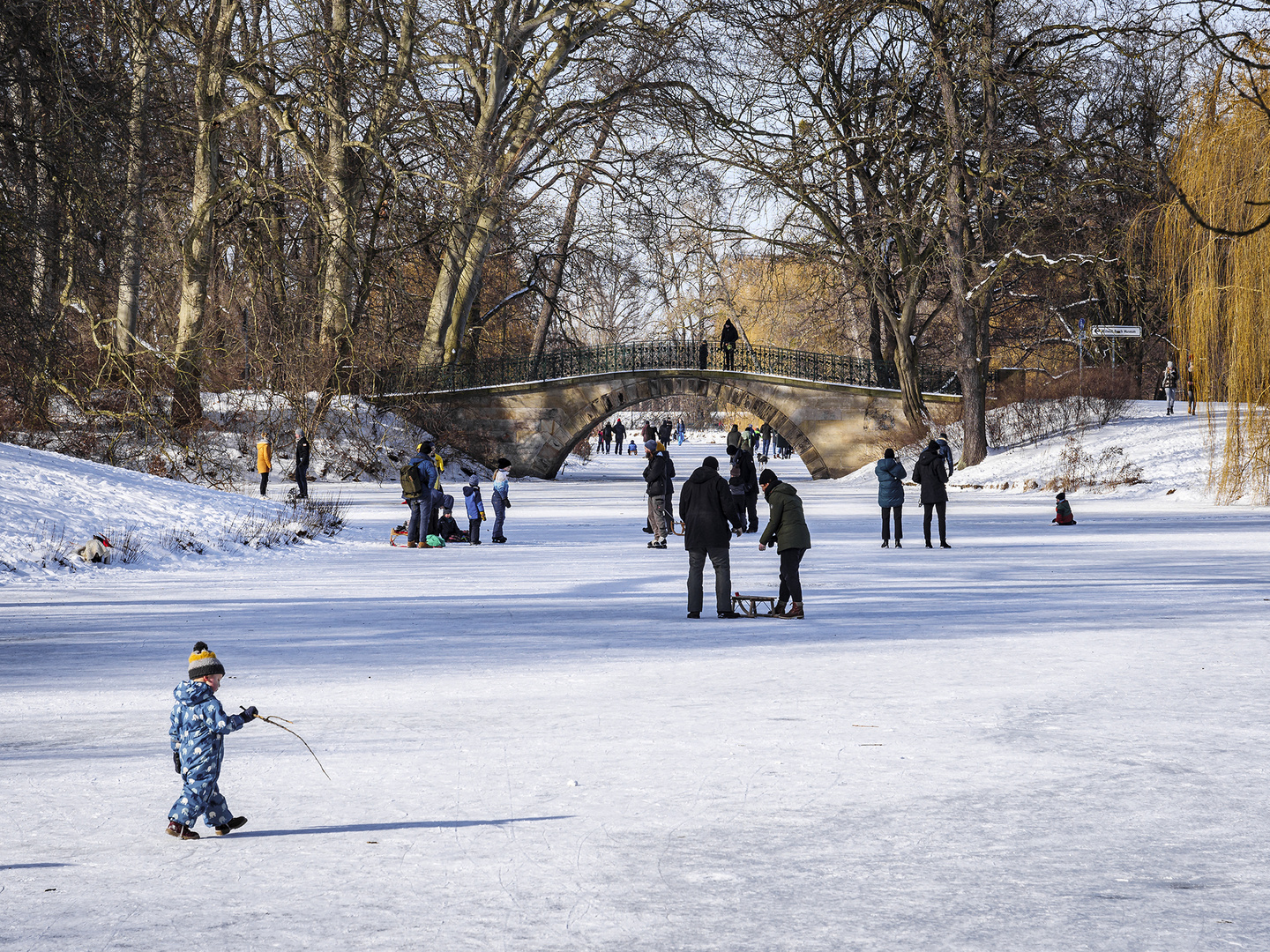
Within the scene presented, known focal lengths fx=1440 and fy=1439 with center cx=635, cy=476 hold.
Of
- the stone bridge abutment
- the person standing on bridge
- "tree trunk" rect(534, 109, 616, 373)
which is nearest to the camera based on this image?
"tree trunk" rect(534, 109, 616, 373)

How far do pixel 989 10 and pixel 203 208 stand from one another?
19.2 m

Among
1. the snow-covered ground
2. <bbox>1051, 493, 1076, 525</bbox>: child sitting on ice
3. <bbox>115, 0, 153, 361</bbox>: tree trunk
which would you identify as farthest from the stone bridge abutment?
the snow-covered ground

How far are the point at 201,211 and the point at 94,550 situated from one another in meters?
17.6

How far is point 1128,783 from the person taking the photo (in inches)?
253

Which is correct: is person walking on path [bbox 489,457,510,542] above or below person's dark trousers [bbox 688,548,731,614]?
above

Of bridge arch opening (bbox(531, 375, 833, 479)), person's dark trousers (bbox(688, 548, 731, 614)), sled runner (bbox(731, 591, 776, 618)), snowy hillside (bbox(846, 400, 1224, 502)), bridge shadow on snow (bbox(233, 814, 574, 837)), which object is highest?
bridge arch opening (bbox(531, 375, 833, 479))

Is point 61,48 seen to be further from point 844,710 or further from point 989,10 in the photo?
point 989,10

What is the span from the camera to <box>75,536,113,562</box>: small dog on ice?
1617 centimetres

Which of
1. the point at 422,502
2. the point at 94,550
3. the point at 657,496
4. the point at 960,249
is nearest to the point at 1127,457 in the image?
the point at 960,249

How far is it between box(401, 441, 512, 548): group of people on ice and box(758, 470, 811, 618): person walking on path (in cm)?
844

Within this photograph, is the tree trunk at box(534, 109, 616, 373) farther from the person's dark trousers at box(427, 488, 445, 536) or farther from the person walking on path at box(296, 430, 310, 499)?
the person's dark trousers at box(427, 488, 445, 536)

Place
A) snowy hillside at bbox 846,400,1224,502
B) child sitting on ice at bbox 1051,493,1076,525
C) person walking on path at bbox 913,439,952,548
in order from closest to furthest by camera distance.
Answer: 1. person walking on path at bbox 913,439,952,548
2. child sitting on ice at bbox 1051,493,1076,525
3. snowy hillside at bbox 846,400,1224,502

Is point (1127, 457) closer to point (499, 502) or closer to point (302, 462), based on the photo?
point (499, 502)

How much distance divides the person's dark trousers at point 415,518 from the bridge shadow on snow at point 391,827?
49.3 ft
